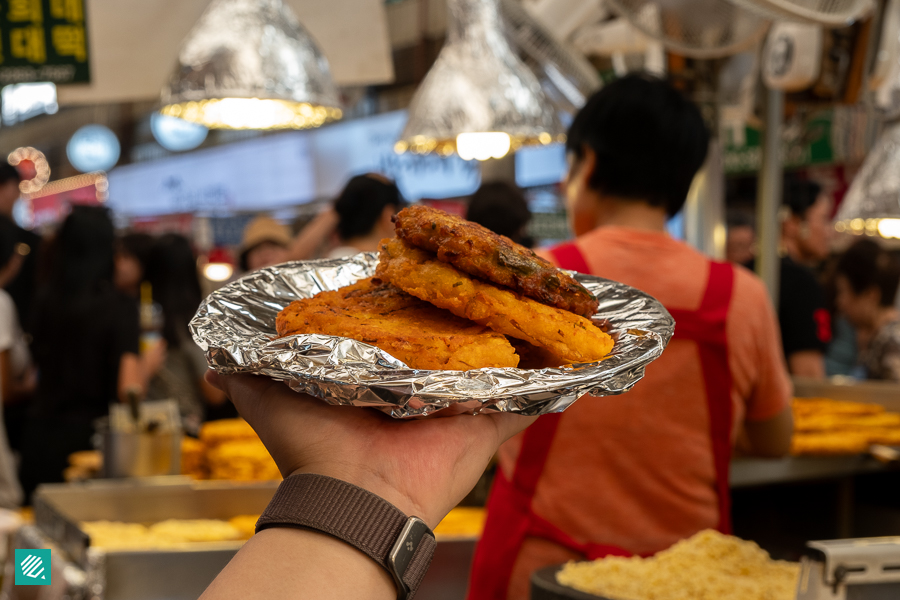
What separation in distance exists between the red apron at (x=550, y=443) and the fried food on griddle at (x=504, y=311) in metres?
0.82

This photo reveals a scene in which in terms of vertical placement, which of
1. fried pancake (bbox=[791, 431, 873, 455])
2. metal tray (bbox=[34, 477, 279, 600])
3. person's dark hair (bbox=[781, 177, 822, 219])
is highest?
person's dark hair (bbox=[781, 177, 822, 219])

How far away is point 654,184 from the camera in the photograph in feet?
6.85

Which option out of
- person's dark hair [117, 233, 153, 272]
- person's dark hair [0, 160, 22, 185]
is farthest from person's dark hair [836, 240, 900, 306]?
person's dark hair [0, 160, 22, 185]

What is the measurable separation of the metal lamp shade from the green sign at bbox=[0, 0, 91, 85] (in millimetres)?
4050

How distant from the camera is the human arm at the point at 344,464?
824 millimetres

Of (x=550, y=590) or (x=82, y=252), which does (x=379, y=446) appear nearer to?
(x=550, y=590)

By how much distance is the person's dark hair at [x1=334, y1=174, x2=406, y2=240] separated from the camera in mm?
3584

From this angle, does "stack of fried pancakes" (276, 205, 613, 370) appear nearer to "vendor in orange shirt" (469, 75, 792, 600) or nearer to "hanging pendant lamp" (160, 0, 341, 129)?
"vendor in orange shirt" (469, 75, 792, 600)

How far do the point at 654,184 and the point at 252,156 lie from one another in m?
11.5

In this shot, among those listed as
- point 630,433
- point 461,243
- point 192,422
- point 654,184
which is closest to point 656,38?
point 654,184

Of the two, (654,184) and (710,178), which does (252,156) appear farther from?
(654,184)

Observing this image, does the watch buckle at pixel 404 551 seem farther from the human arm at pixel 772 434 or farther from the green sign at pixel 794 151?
the green sign at pixel 794 151

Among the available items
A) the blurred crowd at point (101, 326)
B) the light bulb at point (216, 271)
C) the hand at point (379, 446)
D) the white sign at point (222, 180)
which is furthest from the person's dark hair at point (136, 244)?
the white sign at point (222, 180)

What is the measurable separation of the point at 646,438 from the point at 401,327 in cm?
102
